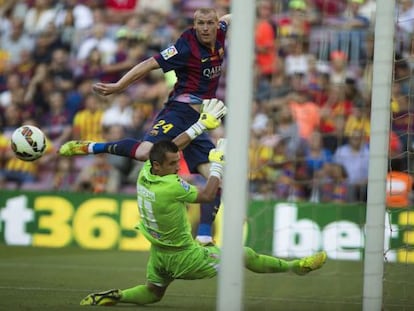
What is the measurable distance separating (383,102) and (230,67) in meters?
1.76

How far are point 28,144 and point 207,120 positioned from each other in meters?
1.87

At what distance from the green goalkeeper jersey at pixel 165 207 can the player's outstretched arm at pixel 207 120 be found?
0.70 meters

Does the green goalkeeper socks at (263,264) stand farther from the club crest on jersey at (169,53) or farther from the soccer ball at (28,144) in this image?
the soccer ball at (28,144)

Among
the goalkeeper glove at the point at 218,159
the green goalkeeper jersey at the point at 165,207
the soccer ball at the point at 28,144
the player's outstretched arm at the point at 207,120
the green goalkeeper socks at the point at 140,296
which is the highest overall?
the player's outstretched arm at the point at 207,120

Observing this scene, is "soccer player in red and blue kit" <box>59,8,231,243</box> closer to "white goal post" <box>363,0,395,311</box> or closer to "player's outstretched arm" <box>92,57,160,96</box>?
"player's outstretched arm" <box>92,57,160,96</box>

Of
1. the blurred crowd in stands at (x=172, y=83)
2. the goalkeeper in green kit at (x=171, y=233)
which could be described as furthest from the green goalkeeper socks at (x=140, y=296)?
the blurred crowd in stands at (x=172, y=83)

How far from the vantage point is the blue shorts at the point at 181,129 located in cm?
915

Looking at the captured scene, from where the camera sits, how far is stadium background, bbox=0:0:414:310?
47.6ft

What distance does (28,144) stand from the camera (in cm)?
919

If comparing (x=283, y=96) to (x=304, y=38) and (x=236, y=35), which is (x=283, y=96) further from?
(x=236, y=35)

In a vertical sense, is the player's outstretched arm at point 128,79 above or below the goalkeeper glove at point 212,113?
above

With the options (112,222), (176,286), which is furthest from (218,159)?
(112,222)

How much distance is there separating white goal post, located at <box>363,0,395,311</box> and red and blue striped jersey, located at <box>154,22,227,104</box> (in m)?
2.27

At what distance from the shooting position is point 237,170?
5.92 metres
